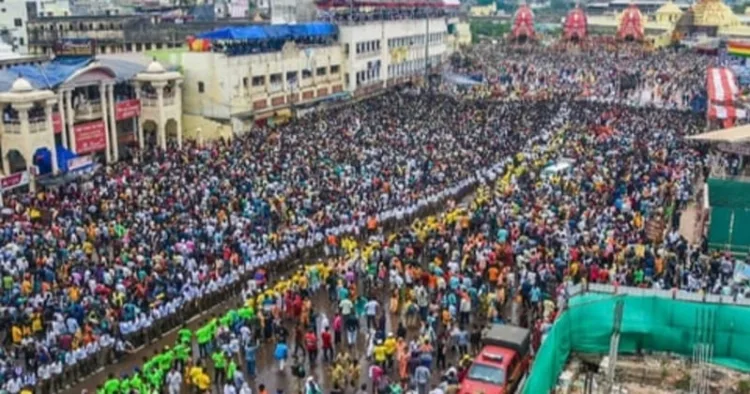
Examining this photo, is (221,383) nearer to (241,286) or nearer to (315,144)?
(241,286)

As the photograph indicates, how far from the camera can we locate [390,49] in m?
53.0

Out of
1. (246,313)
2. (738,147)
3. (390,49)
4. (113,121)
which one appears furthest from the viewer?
(390,49)

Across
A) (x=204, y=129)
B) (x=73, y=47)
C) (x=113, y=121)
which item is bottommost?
(x=204, y=129)

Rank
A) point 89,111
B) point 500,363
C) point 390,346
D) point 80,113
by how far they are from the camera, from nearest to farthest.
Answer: point 500,363
point 390,346
point 80,113
point 89,111

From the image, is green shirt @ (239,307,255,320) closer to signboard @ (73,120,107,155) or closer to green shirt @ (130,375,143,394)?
green shirt @ (130,375,143,394)

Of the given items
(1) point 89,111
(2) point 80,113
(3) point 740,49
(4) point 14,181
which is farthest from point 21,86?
(3) point 740,49

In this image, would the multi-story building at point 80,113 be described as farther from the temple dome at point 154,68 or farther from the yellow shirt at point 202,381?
the yellow shirt at point 202,381

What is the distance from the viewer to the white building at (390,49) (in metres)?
47.8

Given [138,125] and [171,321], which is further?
[138,125]

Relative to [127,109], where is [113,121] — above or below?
below

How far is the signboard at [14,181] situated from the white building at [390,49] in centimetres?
2419

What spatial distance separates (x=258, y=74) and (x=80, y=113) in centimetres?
1113

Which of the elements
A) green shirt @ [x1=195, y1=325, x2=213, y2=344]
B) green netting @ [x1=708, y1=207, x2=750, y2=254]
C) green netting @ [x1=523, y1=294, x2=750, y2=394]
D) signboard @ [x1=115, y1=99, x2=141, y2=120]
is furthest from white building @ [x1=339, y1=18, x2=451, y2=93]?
green netting @ [x1=523, y1=294, x2=750, y2=394]

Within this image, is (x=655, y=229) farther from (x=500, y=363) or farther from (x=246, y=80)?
(x=246, y=80)
